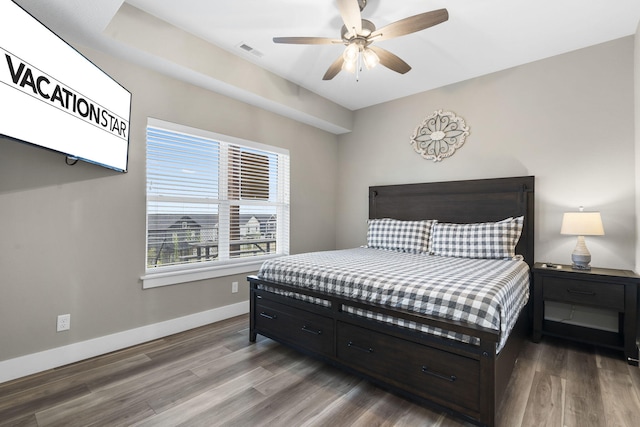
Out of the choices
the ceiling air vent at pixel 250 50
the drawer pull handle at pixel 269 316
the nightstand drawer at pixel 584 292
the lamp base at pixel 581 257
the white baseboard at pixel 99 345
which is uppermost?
the ceiling air vent at pixel 250 50

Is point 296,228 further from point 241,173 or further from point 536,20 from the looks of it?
point 536,20

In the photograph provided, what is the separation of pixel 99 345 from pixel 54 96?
1.90 m

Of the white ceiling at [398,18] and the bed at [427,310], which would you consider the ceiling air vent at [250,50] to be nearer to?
the white ceiling at [398,18]

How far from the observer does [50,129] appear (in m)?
1.75

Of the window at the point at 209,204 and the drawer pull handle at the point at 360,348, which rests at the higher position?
the window at the point at 209,204

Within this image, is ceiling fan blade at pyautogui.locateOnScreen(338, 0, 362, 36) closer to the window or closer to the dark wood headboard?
the window

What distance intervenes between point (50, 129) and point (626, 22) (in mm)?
4329

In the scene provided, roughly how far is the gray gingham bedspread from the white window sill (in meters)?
0.79

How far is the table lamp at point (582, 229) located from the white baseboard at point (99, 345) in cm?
342

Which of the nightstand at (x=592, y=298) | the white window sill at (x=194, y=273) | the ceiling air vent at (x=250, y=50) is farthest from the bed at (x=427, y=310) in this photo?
the ceiling air vent at (x=250, y=50)

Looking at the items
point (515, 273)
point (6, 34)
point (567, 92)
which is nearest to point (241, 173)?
point (6, 34)

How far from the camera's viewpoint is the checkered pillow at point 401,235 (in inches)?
136

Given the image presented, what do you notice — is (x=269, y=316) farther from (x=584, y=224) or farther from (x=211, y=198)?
(x=584, y=224)

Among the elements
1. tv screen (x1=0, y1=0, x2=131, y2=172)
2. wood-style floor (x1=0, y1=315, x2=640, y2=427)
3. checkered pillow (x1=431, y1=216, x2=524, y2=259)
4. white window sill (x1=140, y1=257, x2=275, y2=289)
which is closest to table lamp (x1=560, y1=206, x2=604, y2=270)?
checkered pillow (x1=431, y1=216, x2=524, y2=259)
